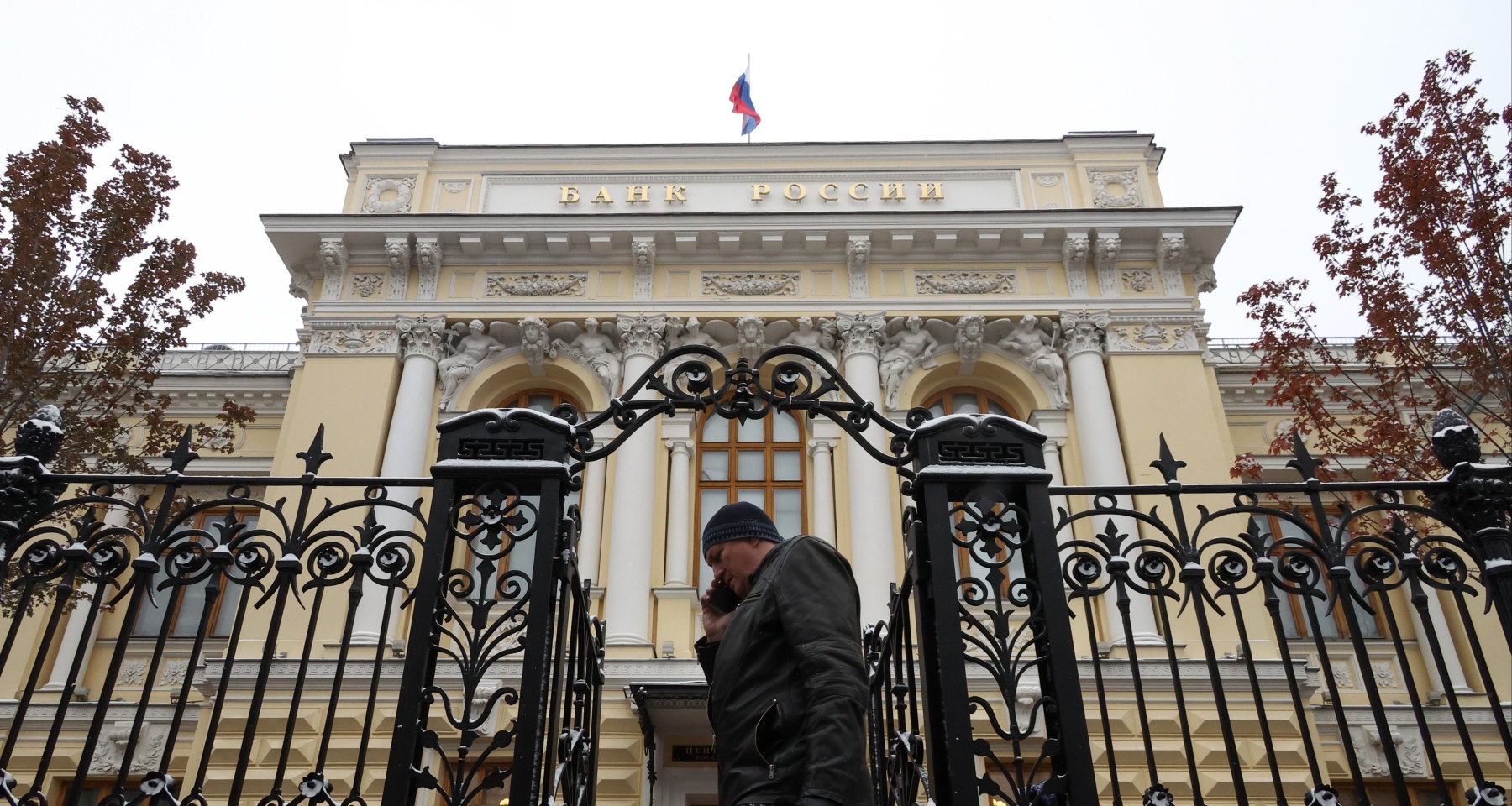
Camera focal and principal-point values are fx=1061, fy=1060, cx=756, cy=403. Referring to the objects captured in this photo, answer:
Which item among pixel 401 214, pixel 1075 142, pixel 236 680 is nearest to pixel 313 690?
pixel 236 680

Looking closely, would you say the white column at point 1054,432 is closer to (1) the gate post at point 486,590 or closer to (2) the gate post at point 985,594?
(2) the gate post at point 985,594

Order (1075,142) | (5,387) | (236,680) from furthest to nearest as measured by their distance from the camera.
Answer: (1075,142) → (236,680) → (5,387)

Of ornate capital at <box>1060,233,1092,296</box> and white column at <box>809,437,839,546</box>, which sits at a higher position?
ornate capital at <box>1060,233,1092,296</box>

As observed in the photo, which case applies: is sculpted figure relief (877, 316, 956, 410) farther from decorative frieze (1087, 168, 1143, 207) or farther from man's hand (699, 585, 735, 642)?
man's hand (699, 585, 735, 642)

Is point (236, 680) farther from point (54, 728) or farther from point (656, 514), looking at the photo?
point (54, 728)

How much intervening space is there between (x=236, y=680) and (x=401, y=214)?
22.4 ft

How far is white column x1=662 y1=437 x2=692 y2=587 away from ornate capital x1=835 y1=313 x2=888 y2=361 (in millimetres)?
2617

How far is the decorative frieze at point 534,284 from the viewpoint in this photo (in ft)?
50.4

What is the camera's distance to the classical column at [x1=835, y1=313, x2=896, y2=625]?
12820 millimetres

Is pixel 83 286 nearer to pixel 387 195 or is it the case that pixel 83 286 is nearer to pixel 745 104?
pixel 387 195

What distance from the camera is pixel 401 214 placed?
15352 millimetres

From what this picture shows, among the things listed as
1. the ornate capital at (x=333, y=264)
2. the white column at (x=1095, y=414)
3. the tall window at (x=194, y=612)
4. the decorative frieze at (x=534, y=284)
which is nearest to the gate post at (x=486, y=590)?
the white column at (x=1095, y=414)

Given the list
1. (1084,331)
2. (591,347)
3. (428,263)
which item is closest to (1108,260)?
(1084,331)

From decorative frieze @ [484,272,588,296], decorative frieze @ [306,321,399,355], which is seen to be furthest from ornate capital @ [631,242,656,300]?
decorative frieze @ [306,321,399,355]
